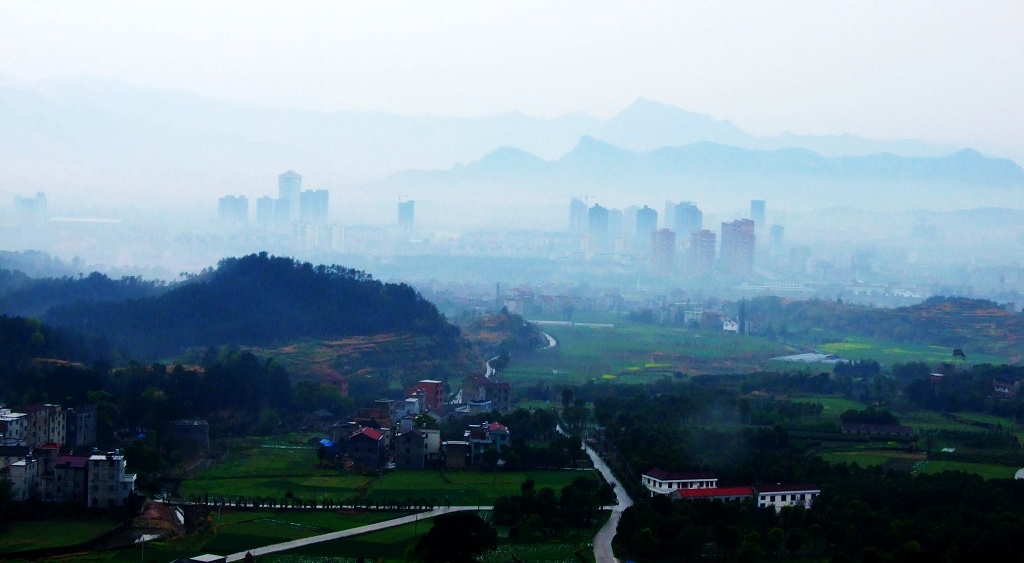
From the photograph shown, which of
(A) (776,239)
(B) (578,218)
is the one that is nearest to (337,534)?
(B) (578,218)

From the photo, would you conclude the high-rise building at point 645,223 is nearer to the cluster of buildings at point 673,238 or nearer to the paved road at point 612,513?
the cluster of buildings at point 673,238

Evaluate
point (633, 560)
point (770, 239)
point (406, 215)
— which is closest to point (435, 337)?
point (633, 560)

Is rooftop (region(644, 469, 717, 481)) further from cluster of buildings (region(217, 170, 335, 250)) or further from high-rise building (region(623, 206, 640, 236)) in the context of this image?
high-rise building (region(623, 206, 640, 236))

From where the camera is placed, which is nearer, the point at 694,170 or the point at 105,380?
the point at 105,380

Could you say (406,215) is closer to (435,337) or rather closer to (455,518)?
(435,337)

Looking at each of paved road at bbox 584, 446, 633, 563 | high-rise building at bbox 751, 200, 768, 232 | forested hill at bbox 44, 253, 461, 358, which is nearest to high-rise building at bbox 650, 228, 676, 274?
high-rise building at bbox 751, 200, 768, 232

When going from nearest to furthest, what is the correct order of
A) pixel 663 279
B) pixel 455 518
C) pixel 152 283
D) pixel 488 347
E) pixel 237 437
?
pixel 455 518 → pixel 237 437 → pixel 488 347 → pixel 152 283 → pixel 663 279
